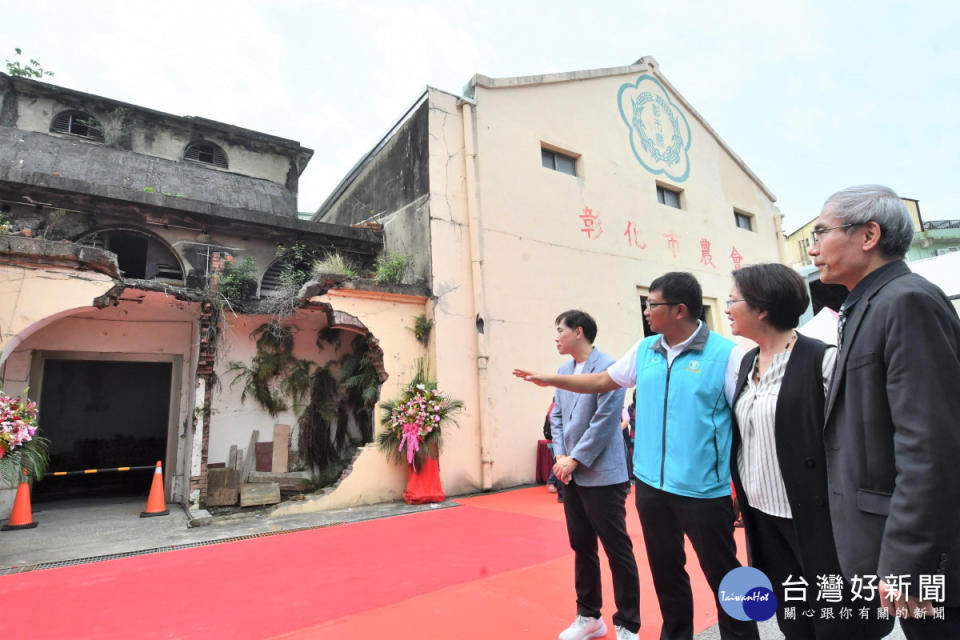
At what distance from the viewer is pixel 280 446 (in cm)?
807

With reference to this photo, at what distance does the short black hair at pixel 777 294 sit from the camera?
1937mm

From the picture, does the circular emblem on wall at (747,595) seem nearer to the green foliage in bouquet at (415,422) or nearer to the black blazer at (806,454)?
the black blazer at (806,454)

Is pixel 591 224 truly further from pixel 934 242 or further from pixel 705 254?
pixel 934 242

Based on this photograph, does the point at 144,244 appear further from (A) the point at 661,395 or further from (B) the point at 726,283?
(B) the point at 726,283

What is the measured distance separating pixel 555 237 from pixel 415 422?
4.48 m

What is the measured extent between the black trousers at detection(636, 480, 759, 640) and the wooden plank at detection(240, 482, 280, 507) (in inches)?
249

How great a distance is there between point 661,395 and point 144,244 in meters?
8.47

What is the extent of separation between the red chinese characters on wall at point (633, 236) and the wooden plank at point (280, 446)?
7.54 m

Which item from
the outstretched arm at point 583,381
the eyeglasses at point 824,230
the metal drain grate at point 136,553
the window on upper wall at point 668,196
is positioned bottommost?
the metal drain grate at point 136,553

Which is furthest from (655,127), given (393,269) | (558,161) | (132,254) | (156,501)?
(156,501)

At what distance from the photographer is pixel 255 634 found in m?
2.94

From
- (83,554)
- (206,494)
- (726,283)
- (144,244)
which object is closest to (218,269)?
(144,244)

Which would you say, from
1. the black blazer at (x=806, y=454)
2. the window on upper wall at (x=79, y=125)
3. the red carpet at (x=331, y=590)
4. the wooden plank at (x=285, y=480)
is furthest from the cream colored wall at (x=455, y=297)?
the window on upper wall at (x=79, y=125)

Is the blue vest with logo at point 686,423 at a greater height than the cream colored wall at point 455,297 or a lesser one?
lesser
